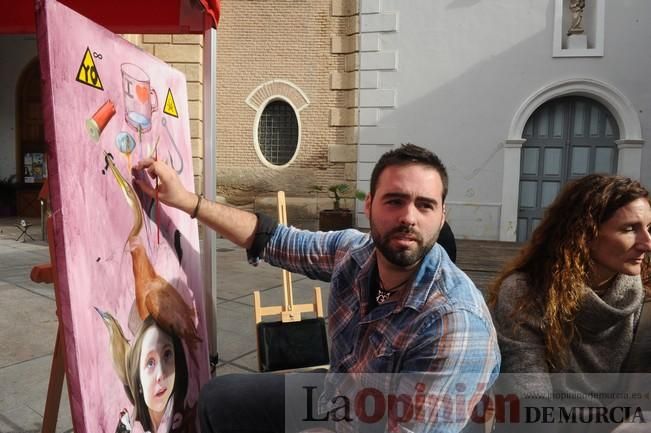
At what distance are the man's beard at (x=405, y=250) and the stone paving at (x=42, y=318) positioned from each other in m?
1.99

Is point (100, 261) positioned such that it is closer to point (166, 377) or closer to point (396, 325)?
point (166, 377)

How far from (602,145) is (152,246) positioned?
991 centimetres

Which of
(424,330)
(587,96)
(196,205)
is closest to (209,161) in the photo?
(196,205)

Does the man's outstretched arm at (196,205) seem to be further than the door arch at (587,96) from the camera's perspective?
No

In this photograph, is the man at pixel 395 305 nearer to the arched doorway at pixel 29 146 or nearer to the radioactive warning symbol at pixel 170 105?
the radioactive warning symbol at pixel 170 105

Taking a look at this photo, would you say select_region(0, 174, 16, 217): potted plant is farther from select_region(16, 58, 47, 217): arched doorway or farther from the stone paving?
the stone paving

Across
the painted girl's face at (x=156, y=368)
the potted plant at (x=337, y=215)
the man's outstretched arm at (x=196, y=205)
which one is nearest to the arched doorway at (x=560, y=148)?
the potted plant at (x=337, y=215)

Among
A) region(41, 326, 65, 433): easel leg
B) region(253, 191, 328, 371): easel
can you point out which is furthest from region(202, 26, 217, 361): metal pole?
region(41, 326, 65, 433): easel leg

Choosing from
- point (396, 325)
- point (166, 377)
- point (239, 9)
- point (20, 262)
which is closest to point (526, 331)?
point (396, 325)

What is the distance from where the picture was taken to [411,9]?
9.81m

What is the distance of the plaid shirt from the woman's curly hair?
284 millimetres

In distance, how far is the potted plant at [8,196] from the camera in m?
10.4

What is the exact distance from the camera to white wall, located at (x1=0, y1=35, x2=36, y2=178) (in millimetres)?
10316

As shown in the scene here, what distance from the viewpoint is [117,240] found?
1406 mm
